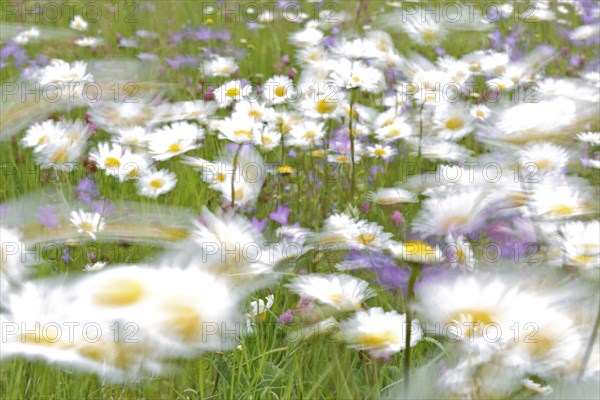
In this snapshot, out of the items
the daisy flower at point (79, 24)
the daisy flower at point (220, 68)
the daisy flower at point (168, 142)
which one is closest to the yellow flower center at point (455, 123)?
the daisy flower at point (168, 142)

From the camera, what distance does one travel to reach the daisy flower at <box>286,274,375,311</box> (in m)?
0.28

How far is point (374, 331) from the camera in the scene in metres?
0.30

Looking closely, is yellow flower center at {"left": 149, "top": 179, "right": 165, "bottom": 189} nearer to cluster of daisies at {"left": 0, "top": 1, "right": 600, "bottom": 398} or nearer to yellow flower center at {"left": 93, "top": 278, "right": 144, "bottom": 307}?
cluster of daisies at {"left": 0, "top": 1, "right": 600, "bottom": 398}

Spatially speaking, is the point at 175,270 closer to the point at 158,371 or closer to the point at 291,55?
the point at 158,371

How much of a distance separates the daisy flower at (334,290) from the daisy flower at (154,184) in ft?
1.42

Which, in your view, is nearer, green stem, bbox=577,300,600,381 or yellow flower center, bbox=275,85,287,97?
green stem, bbox=577,300,600,381

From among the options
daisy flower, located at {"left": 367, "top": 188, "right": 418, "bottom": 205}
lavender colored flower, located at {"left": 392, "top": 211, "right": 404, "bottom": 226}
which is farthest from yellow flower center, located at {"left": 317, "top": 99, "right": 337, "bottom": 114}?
daisy flower, located at {"left": 367, "top": 188, "right": 418, "bottom": 205}

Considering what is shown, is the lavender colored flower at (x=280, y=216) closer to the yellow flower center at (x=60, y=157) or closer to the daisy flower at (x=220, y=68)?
the yellow flower center at (x=60, y=157)

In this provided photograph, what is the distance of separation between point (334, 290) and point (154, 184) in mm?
533

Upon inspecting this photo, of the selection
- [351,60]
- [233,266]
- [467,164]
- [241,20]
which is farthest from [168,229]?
[241,20]

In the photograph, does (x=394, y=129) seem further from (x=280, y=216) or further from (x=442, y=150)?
(x=442, y=150)

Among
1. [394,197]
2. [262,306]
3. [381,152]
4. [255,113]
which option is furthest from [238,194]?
[381,152]

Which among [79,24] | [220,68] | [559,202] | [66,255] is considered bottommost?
[66,255]

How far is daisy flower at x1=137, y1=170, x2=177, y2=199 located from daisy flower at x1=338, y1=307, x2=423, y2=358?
1.39 ft
